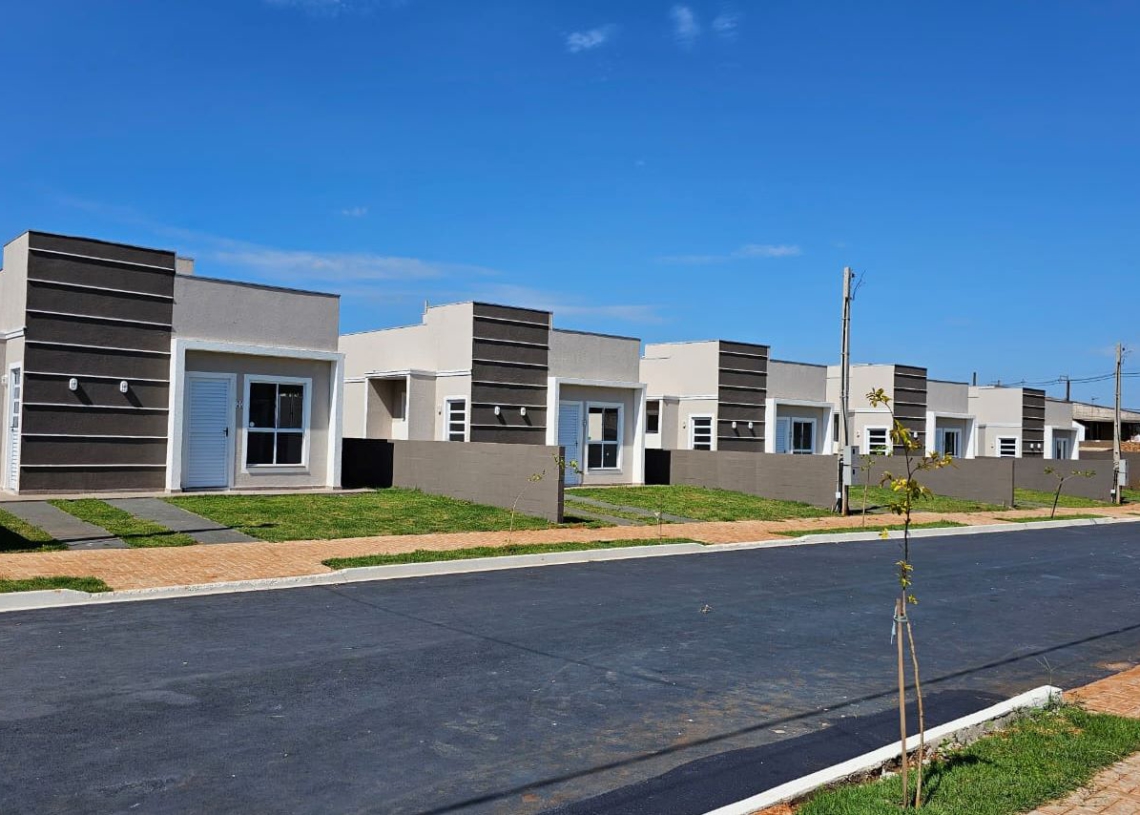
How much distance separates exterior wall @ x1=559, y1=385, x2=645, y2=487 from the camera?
29.5 m

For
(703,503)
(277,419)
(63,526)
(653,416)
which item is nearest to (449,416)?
(277,419)

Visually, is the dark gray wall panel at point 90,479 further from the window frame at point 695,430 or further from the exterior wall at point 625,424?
the window frame at point 695,430

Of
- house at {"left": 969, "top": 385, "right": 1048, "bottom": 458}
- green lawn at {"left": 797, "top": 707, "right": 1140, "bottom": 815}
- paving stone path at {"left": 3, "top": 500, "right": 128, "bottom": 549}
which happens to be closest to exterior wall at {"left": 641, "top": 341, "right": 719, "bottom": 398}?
house at {"left": 969, "top": 385, "right": 1048, "bottom": 458}

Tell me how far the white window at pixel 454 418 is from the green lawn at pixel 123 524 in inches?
414

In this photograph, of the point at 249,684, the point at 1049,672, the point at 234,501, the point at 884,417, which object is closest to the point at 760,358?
the point at 884,417

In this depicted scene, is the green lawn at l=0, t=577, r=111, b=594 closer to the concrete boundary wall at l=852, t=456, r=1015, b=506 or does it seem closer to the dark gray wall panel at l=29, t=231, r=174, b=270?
the dark gray wall panel at l=29, t=231, r=174, b=270

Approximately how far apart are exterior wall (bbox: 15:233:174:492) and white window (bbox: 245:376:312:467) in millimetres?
1865

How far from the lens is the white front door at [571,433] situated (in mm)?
28891

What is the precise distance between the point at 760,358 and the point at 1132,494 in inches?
717

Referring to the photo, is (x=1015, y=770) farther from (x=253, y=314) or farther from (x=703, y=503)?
(x=703, y=503)

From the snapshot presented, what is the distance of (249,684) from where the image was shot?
7516 millimetres

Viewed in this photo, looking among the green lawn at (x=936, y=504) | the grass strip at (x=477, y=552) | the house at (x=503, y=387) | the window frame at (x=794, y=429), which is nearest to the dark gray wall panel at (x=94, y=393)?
the house at (x=503, y=387)

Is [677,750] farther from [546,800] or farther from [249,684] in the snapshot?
[249,684]

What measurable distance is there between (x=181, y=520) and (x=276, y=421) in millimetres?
5770
